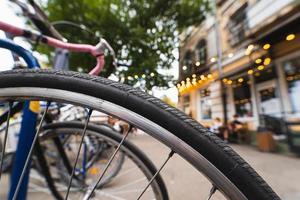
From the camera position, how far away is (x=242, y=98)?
0.65m

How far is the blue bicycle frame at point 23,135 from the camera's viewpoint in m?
0.72

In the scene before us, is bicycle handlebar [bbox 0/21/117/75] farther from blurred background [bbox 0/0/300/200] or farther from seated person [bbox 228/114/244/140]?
seated person [bbox 228/114/244/140]

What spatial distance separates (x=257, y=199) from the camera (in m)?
0.35

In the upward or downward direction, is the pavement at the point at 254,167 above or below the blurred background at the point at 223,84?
below

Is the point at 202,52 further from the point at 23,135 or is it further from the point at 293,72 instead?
the point at 23,135

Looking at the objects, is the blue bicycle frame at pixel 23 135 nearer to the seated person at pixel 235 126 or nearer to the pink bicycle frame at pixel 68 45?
the pink bicycle frame at pixel 68 45

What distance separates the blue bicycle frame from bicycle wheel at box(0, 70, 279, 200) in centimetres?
27

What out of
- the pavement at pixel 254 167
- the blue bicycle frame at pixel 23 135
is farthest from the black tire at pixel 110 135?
the blue bicycle frame at pixel 23 135

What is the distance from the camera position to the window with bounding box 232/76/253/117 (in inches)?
25.5

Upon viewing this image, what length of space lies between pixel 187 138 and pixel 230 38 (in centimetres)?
43

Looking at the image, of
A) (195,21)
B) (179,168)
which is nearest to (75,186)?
(179,168)

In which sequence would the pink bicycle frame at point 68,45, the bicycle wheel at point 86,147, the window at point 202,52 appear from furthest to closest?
the bicycle wheel at point 86,147, the pink bicycle frame at point 68,45, the window at point 202,52

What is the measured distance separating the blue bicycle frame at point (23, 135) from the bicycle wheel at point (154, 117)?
268 millimetres

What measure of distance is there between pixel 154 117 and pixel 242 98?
1.15ft
